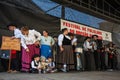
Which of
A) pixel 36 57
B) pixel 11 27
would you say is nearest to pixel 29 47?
pixel 36 57

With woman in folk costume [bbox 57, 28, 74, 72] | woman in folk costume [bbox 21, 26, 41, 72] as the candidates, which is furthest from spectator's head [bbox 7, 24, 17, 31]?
woman in folk costume [bbox 57, 28, 74, 72]

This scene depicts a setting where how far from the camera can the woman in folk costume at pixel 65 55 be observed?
29.6 ft

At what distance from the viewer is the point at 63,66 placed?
29.7 ft

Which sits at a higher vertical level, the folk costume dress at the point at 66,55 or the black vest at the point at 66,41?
the black vest at the point at 66,41

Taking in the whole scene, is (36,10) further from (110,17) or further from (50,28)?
(110,17)

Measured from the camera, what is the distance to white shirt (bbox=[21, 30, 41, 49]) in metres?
8.21

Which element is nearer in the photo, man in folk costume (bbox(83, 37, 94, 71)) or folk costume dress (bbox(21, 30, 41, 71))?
folk costume dress (bbox(21, 30, 41, 71))

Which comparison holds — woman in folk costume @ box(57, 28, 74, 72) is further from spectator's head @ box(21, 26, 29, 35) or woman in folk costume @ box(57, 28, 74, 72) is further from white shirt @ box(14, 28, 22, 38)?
white shirt @ box(14, 28, 22, 38)

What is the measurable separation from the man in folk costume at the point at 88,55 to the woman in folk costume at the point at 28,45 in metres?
2.45

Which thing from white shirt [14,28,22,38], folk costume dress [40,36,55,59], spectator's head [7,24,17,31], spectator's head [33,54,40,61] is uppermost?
spectator's head [7,24,17,31]

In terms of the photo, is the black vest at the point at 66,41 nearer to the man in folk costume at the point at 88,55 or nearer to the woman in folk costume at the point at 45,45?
the woman in folk costume at the point at 45,45

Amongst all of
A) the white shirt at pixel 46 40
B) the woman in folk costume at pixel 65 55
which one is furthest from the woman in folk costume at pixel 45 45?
the woman in folk costume at pixel 65 55

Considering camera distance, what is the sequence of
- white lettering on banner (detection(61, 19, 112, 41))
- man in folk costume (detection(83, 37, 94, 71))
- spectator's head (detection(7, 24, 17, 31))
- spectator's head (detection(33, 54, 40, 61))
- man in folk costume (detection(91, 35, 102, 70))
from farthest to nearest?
man in folk costume (detection(91, 35, 102, 70)) → man in folk costume (detection(83, 37, 94, 71)) → white lettering on banner (detection(61, 19, 112, 41)) → spectator's head (detection(7, 24, 17, 31)) → spectator's head (detection(33, 54, 40, 61))

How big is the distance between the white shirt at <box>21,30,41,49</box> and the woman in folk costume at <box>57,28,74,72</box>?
906mm
